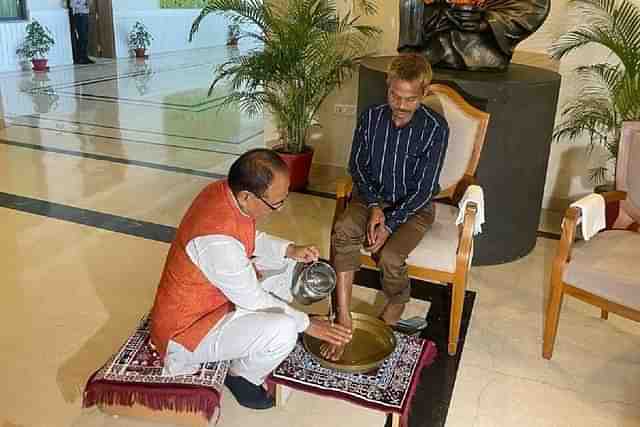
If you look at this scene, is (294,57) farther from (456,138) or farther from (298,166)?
(456,138)

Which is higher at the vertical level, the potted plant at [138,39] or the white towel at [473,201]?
the potted plant at [138,39]

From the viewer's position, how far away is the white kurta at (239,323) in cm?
170

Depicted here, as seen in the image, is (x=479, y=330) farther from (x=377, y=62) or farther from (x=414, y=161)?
(x=377, y=62)

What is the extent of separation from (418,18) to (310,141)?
1460 mm

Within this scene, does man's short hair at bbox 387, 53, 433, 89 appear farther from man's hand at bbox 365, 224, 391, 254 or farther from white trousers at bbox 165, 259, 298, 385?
white trousers at bbox 165, 259, 298, 385

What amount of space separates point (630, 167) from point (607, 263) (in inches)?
22.4

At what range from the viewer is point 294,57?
3.87 m

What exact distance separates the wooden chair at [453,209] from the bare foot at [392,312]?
0.17m

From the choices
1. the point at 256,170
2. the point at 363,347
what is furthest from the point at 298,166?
the point at 256,170

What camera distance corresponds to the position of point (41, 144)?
5184 millimetres

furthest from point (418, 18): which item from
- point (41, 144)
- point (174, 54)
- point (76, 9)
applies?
point (174, 54)

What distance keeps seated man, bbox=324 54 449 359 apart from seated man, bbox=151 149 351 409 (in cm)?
43

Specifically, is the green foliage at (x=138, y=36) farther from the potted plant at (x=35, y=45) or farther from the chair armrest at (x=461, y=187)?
the chair armrest at (x=461, y=187)

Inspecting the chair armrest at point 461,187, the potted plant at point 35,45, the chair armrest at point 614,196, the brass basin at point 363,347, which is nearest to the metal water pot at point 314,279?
the brass basin at point 363,347
